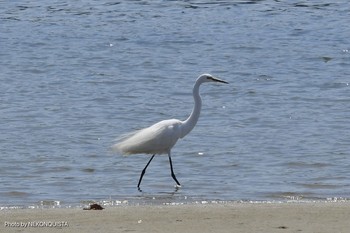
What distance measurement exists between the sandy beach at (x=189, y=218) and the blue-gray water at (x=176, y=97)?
780 millimetres

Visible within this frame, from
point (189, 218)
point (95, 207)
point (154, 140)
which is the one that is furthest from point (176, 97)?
point (189, 218)

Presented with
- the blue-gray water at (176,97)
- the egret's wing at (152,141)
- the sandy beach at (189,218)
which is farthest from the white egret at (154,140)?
the sandy beach at (189,218)

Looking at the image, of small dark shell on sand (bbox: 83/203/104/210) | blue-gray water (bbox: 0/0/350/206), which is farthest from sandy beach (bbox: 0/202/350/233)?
blue-gray water (bbox: 0/0/350/206)

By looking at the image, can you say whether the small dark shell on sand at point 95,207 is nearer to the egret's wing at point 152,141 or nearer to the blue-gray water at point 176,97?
the blue-gray water at point 176,97

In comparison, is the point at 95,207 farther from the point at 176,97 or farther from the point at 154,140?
the point at 176,97

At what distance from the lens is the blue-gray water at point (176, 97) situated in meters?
9.84

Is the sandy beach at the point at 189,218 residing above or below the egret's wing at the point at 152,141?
above

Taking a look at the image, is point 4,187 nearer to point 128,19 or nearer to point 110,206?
point 110,206

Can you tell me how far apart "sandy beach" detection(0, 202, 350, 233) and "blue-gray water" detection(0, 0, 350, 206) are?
0.78 meters

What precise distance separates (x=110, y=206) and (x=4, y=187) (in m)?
1.47

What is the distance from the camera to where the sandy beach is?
7.10 meters

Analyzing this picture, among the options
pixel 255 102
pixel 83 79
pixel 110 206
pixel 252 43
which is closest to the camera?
pixel 110 206

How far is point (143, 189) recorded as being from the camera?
9.59m

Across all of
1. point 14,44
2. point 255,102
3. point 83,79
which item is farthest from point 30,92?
point 14,44
